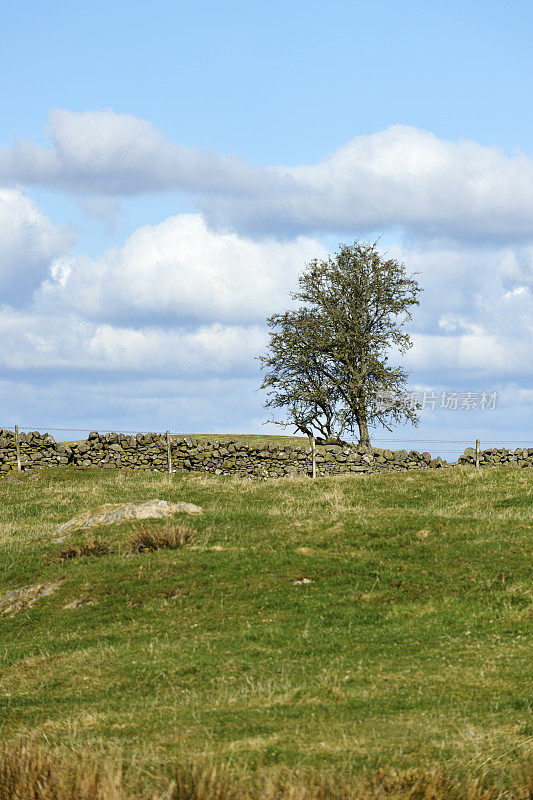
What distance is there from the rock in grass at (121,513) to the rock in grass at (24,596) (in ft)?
15.0

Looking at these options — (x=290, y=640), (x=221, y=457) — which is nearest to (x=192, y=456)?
(x=221, y=457)

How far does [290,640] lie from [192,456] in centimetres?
2937

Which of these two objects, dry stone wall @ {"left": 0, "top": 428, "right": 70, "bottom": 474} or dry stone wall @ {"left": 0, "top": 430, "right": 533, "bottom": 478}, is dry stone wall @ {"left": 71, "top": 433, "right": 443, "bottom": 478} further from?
dry stone wall @ {"left": 0, "top": 428, "right": 70, "bottom": 474}

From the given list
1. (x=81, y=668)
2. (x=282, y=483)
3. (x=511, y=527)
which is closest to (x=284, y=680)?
(x=81, y=668)

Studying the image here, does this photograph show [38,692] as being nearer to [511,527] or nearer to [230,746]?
[230,746]

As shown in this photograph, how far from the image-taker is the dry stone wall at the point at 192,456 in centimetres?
4209

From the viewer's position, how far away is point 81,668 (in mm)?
13078

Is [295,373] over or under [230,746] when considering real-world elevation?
over

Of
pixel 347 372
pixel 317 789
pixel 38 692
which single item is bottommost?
pixel 38 692

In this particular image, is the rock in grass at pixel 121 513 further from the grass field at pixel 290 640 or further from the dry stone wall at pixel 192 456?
the dry stone wall at pixel 192 456

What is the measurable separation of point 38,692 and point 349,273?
43.8 metres

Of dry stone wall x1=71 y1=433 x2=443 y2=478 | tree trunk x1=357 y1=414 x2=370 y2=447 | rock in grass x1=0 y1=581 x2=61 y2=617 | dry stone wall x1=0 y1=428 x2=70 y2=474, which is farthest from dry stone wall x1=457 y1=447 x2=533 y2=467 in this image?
rock in grass x1=0 y1=581 x2=61 y2=617

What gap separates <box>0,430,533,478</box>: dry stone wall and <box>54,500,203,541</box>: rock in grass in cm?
1768

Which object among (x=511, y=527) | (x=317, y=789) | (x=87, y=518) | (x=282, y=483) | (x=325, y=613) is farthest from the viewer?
(x=282, y=483)
